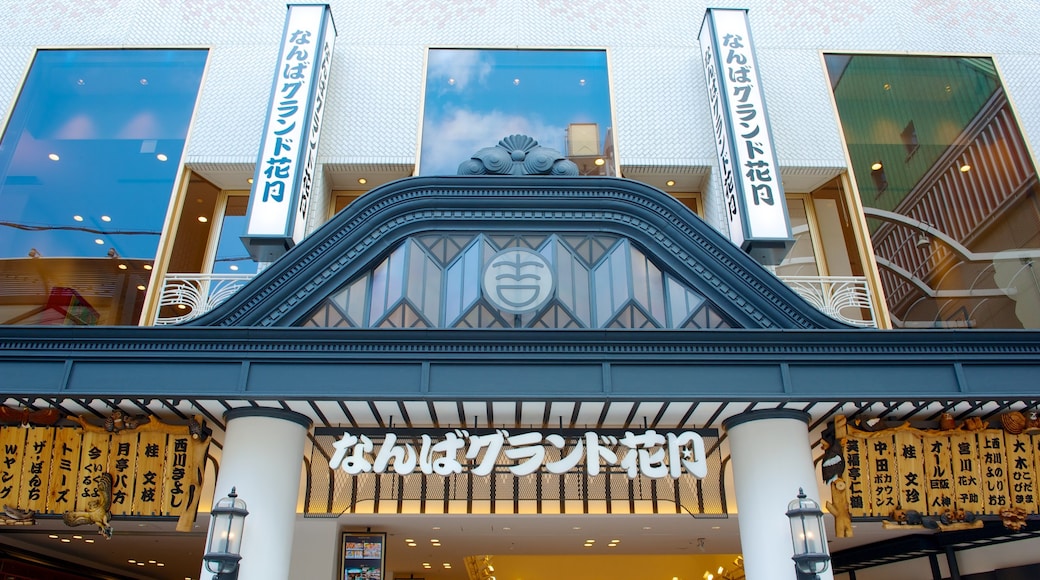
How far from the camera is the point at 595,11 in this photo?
15.6 meters

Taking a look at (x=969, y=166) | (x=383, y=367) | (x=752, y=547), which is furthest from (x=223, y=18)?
(x=969, y=166)

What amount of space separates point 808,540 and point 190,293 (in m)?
10.6

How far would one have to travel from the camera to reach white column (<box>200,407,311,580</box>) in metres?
8.86

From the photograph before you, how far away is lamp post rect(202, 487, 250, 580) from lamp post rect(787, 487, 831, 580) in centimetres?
674

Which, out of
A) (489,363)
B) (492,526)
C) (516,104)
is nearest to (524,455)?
(489,363)

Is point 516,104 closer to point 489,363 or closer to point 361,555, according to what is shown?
point 489,363

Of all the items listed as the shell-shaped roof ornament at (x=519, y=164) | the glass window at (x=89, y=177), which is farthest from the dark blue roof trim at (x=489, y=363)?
the glass window at (x=89, y=177)

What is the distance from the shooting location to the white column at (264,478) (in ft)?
29.1

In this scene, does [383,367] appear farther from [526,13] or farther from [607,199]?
[526,13]

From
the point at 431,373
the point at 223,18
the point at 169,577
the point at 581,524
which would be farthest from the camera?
the point at 169,577

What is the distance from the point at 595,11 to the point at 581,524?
428 inches

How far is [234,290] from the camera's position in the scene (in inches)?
489

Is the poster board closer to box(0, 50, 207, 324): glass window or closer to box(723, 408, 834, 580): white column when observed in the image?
box(0, 50, 207, 324): glass window

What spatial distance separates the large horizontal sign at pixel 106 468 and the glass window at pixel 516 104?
6664mm
